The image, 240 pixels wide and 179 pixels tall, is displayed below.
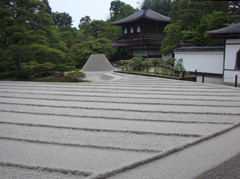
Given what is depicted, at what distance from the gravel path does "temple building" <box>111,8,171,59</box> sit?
17.1 metres

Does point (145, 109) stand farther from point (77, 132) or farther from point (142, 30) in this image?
point (142, 30)

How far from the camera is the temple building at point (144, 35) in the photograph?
23.0 meters

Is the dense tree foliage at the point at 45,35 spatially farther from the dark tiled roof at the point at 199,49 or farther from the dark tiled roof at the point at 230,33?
the dark tiled roof at the point at 199,49

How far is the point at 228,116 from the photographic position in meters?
4.52

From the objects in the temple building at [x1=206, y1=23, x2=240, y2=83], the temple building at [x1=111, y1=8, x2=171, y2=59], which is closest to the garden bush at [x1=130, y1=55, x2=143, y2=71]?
the temple building at [x1=206, y1=23, x2=240, y2=83]

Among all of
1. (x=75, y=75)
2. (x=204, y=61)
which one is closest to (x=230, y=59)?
(x=204, y=61)

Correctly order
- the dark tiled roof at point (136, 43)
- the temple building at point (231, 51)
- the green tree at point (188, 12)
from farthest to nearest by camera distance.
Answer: the dark tiled roof at point (136, 43) < the green tree at point (188, 12) < the temple building at point (231, 51)

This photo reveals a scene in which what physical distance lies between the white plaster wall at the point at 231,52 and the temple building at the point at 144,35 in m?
12.5

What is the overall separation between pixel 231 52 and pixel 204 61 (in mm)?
2885

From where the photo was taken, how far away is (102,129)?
3861 mm

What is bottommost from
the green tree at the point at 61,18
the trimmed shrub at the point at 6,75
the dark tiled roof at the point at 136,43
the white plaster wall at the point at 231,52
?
the trimmed shrub at the point at 6,75

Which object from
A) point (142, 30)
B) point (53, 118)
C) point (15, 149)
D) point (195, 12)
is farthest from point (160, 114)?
point (142, 30)

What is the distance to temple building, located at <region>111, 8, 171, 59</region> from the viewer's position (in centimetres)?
2295

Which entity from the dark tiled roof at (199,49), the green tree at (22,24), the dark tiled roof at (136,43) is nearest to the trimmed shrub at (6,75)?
the green tree at (22,24)
